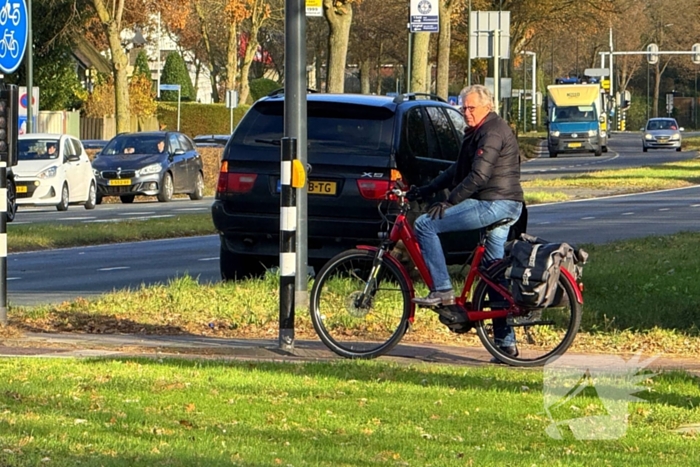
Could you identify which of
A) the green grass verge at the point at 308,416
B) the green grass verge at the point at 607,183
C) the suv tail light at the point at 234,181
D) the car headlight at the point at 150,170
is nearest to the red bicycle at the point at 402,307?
the green grass verge at the point at 308,416

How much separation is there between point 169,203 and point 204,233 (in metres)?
11.0

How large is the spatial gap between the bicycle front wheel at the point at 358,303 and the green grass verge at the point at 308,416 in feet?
2.21

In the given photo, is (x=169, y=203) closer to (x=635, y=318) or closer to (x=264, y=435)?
(x=635, y=318)

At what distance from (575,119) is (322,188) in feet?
184

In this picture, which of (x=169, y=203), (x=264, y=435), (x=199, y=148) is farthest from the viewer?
(x=199, y=148)

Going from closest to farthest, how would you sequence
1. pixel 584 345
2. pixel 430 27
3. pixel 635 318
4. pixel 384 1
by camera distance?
1. pixel 584 345
2. pixel 635 318
3. pixel 430 27
4. pixel 384 1

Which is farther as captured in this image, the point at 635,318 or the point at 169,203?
the point at 169,203

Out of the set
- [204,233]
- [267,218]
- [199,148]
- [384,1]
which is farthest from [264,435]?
[384,1]

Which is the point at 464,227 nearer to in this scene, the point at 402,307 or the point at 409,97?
the point at 402,307

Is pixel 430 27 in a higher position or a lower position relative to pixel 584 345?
higher

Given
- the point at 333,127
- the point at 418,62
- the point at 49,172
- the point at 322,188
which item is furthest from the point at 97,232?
the point at 418,62

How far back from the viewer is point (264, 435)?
7168mm

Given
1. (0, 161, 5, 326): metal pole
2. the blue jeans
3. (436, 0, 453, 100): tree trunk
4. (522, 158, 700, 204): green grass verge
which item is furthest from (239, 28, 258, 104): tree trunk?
the blue jeans

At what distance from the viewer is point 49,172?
31359 millimetres
